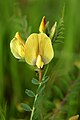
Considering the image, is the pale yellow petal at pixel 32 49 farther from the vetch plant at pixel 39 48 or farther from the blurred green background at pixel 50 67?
the blurred green background at pixel 50 67

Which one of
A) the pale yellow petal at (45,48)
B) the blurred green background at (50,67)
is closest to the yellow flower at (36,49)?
the pale yellow petal at (45,48)

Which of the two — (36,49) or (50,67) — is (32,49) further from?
(50,67)

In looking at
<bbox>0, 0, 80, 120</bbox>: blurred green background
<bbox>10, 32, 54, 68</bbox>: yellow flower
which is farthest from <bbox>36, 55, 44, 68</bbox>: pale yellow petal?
<bbox>0, 0, 80, 120</bbox>: blurred green background

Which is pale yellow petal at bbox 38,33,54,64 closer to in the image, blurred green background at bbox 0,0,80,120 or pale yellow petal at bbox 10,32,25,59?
pale yellow petal at bbox 10,32,25,59

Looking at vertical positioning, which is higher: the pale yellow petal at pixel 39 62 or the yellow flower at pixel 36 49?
the yellow flower at pixel 36 49

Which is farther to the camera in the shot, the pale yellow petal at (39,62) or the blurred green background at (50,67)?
the blurred green background at (50,67)

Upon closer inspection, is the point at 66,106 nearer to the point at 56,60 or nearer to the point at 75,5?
the point at 56,60

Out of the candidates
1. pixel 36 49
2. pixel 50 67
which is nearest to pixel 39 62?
pixel 36 49

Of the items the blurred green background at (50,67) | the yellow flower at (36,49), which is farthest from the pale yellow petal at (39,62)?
the blurred green background at (50,67)
